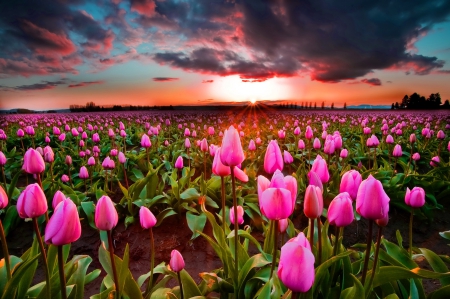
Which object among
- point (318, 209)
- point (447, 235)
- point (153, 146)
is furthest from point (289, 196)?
point (153, 146)

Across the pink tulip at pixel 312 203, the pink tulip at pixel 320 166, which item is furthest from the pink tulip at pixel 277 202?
the pink tulip at pixel 320 166

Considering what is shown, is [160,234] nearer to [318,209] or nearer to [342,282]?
[342,282]

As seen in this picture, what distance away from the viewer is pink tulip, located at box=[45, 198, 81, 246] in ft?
3.84

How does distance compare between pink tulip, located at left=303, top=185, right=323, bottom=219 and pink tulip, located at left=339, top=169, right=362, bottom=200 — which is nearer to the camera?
pink tulip, located at left=303, top=185, right=323, bottom=219

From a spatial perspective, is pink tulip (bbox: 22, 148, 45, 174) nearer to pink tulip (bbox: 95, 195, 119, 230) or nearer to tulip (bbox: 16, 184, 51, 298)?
tulip (bbox: 16, 184, 51, 298)

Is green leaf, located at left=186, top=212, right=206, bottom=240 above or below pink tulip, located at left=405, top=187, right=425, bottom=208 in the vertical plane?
below

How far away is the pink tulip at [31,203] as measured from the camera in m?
1.40

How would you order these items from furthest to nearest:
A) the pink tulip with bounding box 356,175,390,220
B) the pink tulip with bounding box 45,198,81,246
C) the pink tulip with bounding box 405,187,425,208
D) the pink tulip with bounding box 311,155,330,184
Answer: the pink tulip with bounding box 405,187,425,208, the pink tulip with bounding box 311,155,330,184, the pink tulip with bounding box 356,175,390,220, the pink tulip with bounding box 45,198,81,246

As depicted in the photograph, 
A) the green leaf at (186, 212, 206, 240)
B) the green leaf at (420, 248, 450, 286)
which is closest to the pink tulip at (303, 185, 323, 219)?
the green leaf at (420, 248, 450, 286)

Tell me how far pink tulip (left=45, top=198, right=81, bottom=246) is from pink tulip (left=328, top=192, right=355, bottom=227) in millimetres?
1253

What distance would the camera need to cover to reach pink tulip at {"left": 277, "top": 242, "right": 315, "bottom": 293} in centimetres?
102

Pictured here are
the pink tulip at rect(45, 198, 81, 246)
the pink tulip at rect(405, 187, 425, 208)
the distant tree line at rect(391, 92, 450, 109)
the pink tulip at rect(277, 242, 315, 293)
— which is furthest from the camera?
the distant tree line at rect(391, 92, 450, 109)

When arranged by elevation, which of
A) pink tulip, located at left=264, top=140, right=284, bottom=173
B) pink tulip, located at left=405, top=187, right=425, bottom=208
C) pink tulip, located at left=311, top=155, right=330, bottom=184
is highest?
pink tulip, located at left=264, top=140, right=284, bottom=173

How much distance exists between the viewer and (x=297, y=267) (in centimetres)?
103
